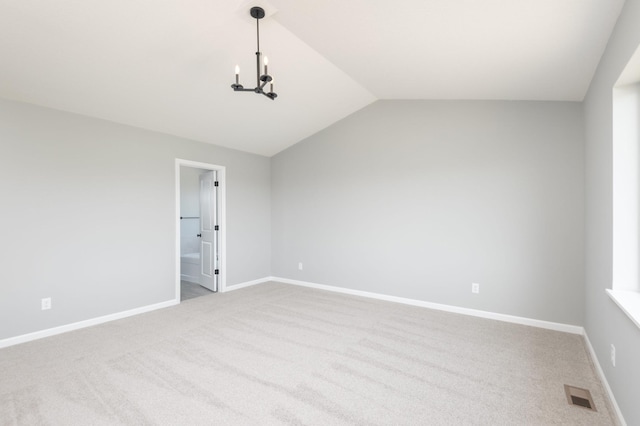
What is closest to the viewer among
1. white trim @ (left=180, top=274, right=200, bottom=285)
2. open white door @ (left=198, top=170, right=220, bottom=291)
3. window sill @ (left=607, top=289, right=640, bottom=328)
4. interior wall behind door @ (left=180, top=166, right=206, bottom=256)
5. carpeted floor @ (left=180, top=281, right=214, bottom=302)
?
window sill @ (left=607, top=289, right=640, bottom=328)

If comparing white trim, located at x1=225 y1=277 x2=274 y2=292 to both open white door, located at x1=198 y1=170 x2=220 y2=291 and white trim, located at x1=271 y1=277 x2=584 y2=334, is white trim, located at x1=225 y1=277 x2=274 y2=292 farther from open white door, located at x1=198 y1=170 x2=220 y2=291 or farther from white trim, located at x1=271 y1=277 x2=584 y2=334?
white trim, located at x1=271 y1=277 x2=584 y2=334

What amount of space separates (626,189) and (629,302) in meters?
0.74

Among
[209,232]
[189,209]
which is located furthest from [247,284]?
[189,209]

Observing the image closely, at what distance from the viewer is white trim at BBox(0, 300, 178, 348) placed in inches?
121

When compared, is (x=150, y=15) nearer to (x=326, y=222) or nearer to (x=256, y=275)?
(x=326, y=222)

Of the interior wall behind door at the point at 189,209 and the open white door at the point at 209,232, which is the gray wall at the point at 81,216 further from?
the interior wall behind door at the point at 189,209

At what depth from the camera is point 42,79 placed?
2.87 m

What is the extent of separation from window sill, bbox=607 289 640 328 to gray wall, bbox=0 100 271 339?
15.6ft

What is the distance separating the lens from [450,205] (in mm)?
4145

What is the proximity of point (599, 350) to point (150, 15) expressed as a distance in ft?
14.8

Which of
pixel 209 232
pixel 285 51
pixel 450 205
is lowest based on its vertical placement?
pixel 209 232

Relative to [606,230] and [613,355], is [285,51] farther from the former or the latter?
[613,355]

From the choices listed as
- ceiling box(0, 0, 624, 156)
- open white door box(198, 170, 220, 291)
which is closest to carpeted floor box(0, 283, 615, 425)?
open white door box(198, 170, 220, 291)

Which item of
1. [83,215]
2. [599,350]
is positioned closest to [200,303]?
[83,215]
